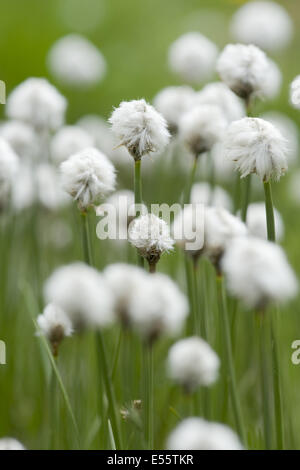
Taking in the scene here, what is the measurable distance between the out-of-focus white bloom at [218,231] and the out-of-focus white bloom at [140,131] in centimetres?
20

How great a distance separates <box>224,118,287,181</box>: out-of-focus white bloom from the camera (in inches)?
36.0

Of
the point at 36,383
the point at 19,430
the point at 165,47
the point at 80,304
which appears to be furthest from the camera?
the point at 165,47

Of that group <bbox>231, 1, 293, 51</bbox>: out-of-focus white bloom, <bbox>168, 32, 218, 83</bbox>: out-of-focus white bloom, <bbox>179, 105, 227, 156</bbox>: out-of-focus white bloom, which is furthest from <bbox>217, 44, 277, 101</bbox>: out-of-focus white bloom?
<bbox>231, 1, 293, 51</bbox>: out-of-focus white bloom

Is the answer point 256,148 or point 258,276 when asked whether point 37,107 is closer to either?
point 256,148

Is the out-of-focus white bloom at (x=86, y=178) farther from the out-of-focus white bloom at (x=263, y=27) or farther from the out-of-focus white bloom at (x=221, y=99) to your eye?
the out-of-focus white bloom at (x=263, y=27)

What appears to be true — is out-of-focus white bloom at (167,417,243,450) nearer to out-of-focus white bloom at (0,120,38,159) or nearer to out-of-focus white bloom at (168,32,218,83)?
out-of-focus white bloom at (0,120,38,159)

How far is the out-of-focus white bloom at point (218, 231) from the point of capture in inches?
30.5

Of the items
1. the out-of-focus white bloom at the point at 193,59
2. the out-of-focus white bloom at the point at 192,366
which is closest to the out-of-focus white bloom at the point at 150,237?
the out-of-focus white bloom at the point at 192,366

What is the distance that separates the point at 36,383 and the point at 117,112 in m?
0.84

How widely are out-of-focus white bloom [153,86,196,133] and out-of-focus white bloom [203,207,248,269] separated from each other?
0.75 metres

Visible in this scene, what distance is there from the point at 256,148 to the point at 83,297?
41 cm
